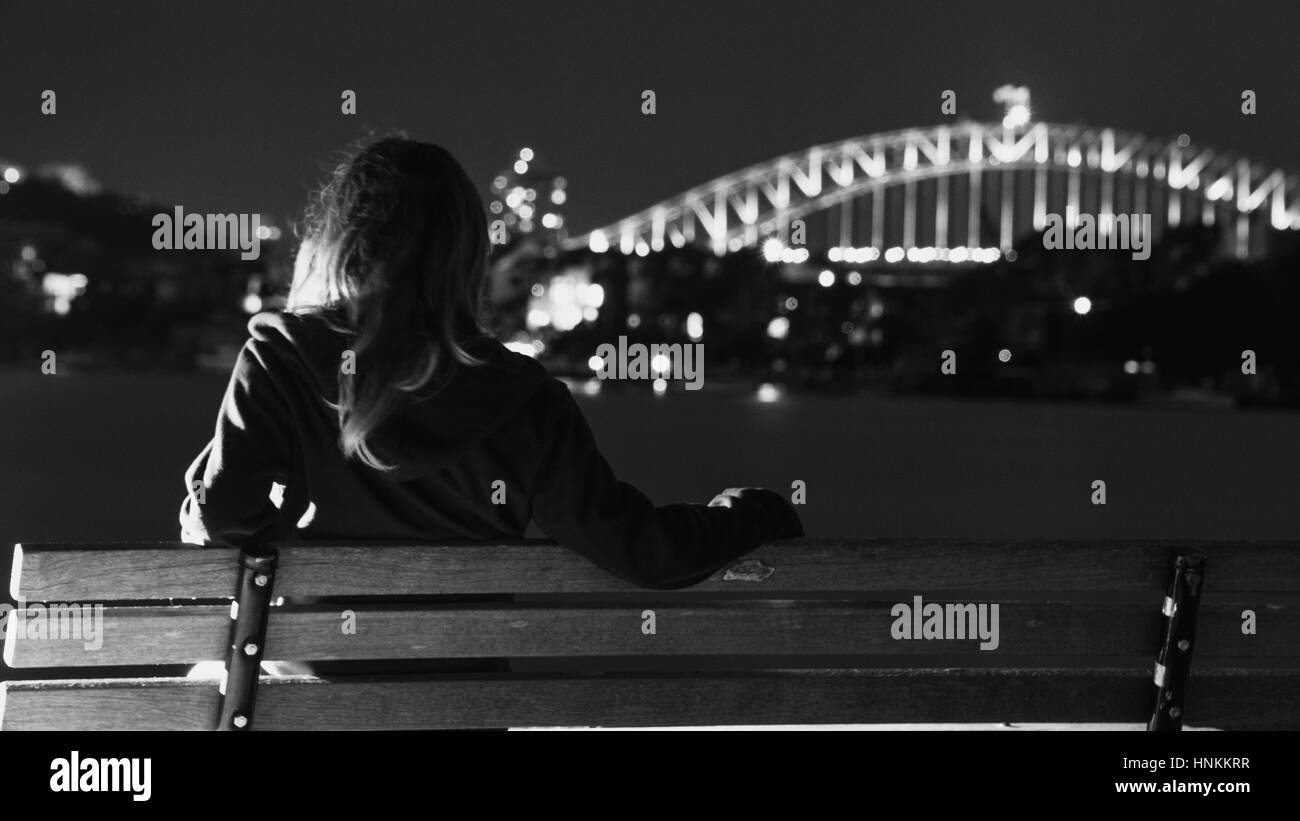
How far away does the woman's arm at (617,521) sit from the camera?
113 inches

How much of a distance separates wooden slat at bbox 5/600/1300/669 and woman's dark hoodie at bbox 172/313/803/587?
0.37 feet

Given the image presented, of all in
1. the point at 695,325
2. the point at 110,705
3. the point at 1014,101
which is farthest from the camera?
the point at 695,325

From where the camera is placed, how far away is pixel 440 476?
114 inches

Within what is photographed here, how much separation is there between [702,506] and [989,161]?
306 ft

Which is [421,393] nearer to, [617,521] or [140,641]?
[617,521]

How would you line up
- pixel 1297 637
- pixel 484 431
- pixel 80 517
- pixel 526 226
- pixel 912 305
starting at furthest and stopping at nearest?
pixel 526 226 < pixel 912 305 < pixel 80 517 < pixel 1297 637 < pixel 484 431

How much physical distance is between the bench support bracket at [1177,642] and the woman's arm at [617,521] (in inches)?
31.9

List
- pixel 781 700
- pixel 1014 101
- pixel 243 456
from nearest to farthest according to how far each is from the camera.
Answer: pixel 243 456 → pixel 781 700 → pixel 1014 101

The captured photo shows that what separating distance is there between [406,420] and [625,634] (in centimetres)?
56

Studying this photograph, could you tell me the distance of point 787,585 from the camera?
3.02 m

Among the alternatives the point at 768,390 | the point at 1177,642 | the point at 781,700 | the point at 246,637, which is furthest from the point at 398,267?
the point at 768,390

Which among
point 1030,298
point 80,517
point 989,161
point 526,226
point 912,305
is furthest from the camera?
point 526,226

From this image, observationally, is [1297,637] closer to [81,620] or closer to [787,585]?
[787,585]

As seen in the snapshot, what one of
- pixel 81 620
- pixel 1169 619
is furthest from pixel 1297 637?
pixel 81 620
